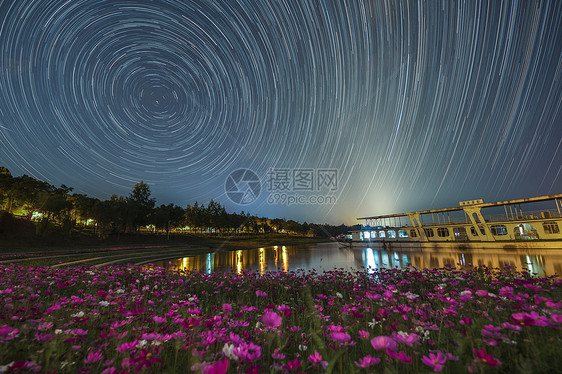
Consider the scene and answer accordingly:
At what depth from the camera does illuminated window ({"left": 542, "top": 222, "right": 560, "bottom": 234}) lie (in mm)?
35750

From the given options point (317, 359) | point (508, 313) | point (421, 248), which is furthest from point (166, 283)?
point (421, 248)

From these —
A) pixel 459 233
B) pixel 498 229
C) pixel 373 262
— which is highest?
pixel 498 229

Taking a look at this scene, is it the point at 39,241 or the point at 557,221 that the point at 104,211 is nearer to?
the point at 39,241

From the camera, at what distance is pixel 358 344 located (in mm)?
3352

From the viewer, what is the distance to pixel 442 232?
50.8m

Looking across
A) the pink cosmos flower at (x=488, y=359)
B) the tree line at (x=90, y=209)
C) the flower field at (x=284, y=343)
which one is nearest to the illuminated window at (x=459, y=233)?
the flower field at (x=284, y=343)

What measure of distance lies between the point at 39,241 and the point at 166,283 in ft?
149

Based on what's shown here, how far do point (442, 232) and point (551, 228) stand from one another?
53.6ft

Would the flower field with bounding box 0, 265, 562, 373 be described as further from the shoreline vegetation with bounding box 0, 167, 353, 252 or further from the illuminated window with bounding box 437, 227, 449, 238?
the illuminated window with bounding box 437, 227, 449, 238

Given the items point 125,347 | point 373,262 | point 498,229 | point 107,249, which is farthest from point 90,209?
point 498,229

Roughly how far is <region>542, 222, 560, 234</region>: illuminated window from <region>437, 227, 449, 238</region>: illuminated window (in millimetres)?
14622

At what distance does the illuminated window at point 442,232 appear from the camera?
50125 mm

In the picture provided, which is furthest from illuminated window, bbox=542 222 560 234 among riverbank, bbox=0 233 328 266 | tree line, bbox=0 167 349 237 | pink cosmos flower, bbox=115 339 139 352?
tree line, bbox=0 167 349 237

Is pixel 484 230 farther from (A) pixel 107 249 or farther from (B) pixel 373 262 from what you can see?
(A) pixel 107 249
